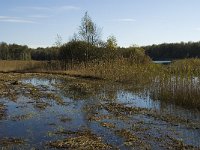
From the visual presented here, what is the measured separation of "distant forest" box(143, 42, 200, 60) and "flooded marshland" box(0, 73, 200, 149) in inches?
2584

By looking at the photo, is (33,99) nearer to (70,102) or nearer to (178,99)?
(70,102)

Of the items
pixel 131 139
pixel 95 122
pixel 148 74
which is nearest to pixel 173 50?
pixel 148 74

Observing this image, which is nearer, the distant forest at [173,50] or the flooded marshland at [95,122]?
the flooded marshland at [95,122]

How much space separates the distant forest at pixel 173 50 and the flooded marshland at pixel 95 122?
215ft

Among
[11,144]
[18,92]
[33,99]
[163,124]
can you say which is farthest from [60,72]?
[11,144]

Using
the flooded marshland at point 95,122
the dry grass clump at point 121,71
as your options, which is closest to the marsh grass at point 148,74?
the dry grass clump at point 121,71

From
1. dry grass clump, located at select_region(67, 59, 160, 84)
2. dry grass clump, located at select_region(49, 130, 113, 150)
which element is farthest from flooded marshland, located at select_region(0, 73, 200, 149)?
dry grass clump, located at select_region(67, 59, 160, 84)

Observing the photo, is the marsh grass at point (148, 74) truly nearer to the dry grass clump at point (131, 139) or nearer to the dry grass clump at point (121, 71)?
the dry grass clump at point (121, 71)

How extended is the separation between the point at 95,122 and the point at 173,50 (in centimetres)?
7904

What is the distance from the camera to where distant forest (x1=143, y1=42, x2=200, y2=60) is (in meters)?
81.1

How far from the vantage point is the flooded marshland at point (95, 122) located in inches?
340

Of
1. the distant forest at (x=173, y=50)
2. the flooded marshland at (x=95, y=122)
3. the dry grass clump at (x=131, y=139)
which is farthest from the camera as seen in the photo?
the distant forest at (x=173, y=50)

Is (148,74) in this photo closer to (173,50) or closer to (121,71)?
(121,71)

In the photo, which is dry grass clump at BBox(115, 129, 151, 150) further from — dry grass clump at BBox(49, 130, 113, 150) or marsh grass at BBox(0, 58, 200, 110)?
marsh grass at BBox(0, 58, 200, 110)
